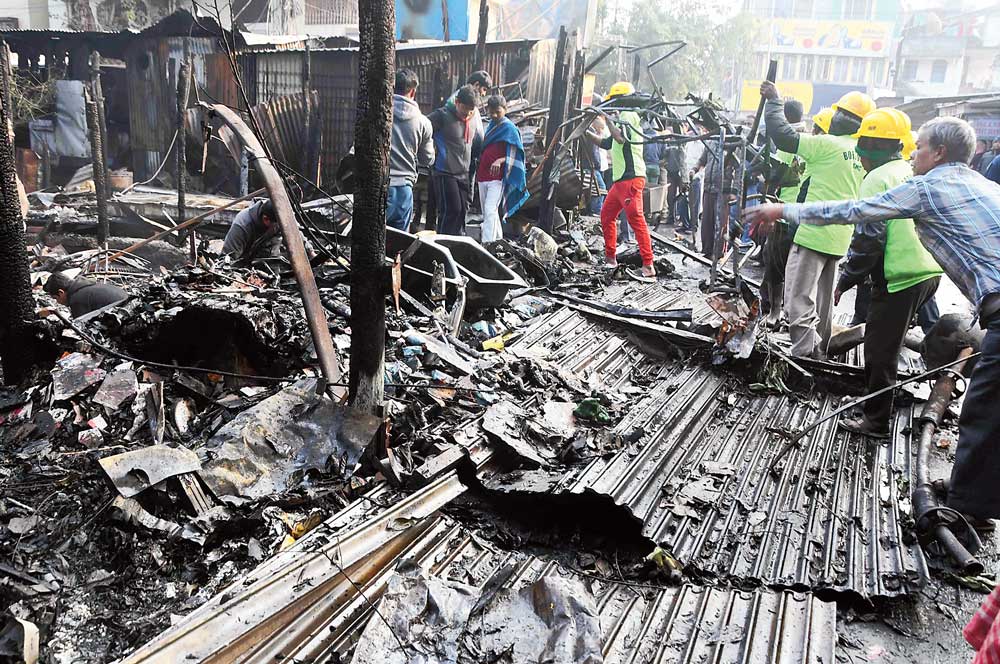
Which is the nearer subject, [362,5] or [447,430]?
[362,5]

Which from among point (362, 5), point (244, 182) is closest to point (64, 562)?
point (362, 5)

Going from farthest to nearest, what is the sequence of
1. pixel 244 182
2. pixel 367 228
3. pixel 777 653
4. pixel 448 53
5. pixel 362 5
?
pixel 448 53 → pixel 244 182 → pixel 367 228 → pixel 362 5 → pixel 777 653

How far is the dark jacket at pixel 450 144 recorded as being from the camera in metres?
7.70

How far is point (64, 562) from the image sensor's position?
2.55 m

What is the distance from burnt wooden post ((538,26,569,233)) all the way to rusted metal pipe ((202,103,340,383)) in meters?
6.00

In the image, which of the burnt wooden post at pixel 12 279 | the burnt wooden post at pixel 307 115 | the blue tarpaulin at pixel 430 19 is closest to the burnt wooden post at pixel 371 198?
the burnt wooden post at pixel 12 279

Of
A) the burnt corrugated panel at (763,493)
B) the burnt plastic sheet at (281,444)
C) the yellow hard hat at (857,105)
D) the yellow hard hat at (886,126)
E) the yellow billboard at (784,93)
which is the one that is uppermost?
the yellow billboard at (784,93)

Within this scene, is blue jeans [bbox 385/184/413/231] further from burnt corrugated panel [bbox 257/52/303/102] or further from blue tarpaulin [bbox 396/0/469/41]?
blue tarpaulin [bbox 396/0/469/41]

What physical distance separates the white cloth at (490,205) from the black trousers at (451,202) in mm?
258

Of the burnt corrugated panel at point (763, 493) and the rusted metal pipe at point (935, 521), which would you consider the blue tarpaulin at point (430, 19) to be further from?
the rusted metal pipe at point (935, 521)

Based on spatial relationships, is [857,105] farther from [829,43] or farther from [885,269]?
[829,43]

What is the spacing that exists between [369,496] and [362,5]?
2171 millimetres

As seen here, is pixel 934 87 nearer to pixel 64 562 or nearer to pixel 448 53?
pixel 448 53

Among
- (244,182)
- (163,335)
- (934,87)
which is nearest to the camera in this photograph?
(163,335)
